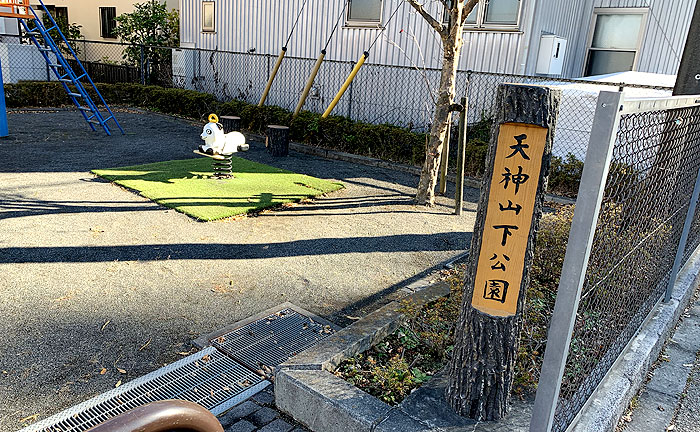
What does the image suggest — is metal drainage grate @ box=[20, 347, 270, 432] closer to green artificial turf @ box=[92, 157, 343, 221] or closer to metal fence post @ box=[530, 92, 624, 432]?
metal fence post @ box=[530, 92, 624, 432]

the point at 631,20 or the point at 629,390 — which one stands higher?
the point at 631,20

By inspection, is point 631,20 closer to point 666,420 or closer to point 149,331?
point 666,420

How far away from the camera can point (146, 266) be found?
4.84 meters

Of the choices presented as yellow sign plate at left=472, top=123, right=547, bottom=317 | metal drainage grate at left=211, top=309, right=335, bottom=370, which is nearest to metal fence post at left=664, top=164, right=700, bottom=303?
yellow sign plate at left=472, top=123, right=547, bottom=317

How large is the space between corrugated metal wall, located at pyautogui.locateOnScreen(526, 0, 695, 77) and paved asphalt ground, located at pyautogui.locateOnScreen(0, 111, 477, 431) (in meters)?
4.51

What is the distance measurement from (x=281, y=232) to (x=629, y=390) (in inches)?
157

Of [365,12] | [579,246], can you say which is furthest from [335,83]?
[579,246]

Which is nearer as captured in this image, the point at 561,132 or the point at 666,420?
the point at 666,420

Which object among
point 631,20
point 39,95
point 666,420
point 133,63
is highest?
point 631,20

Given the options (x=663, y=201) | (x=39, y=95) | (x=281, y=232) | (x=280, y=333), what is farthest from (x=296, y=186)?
(x=39, y=95)

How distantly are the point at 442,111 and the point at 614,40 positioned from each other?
6551 mm

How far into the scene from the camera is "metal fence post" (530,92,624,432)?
168 cm

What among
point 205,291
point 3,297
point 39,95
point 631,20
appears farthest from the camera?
point 39,95

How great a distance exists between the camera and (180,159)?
9.48 m
